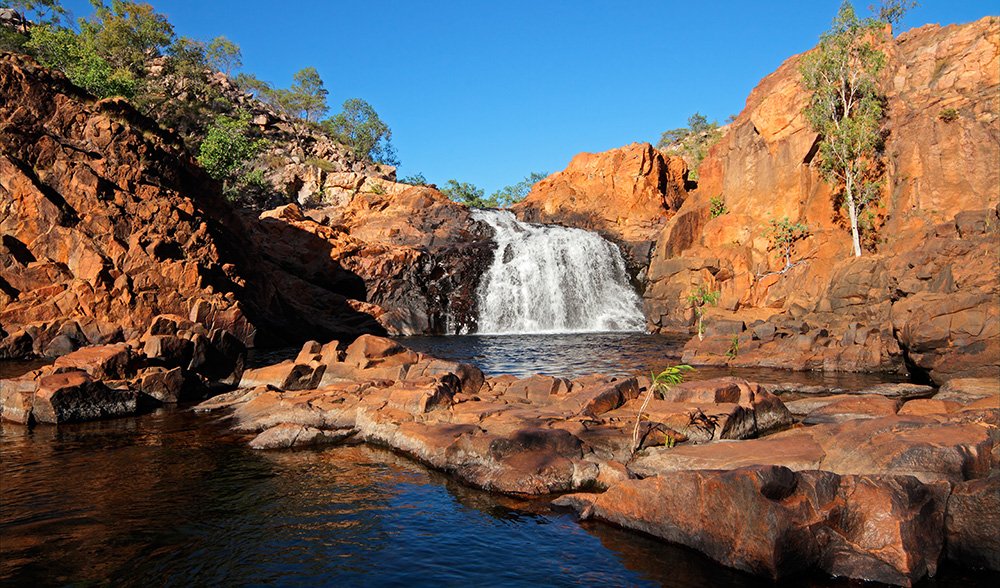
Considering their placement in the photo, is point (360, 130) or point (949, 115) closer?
point (949, 115)

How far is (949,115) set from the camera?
32781 mm

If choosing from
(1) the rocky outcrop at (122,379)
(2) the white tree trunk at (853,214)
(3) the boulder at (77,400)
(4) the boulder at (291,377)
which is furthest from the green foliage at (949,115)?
(3) the boulder at (77,400)

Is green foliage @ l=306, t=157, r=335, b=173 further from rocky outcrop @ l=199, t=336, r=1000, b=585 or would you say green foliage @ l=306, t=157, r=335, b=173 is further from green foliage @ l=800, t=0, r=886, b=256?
rocky outcrop @ l=199, t=336, r=1000, b=585

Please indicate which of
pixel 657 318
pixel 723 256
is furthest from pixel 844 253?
pixel 657 318

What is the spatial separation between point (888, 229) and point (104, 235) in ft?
133

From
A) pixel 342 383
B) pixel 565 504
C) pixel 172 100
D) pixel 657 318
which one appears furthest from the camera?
pixel 172 100

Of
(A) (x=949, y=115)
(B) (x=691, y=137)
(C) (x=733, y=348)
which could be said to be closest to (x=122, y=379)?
(C) (x=733, y=348)

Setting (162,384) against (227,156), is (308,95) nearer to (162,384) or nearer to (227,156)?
(227,156)

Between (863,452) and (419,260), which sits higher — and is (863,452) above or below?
below

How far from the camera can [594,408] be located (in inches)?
594

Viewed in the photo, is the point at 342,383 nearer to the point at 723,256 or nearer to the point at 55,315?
the point at 55,315

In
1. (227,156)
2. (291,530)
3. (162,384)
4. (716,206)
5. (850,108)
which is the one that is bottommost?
(291,530)

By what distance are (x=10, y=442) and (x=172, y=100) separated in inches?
2722

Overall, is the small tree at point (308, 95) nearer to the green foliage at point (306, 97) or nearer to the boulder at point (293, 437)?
the green foliage at point (306, 97)
